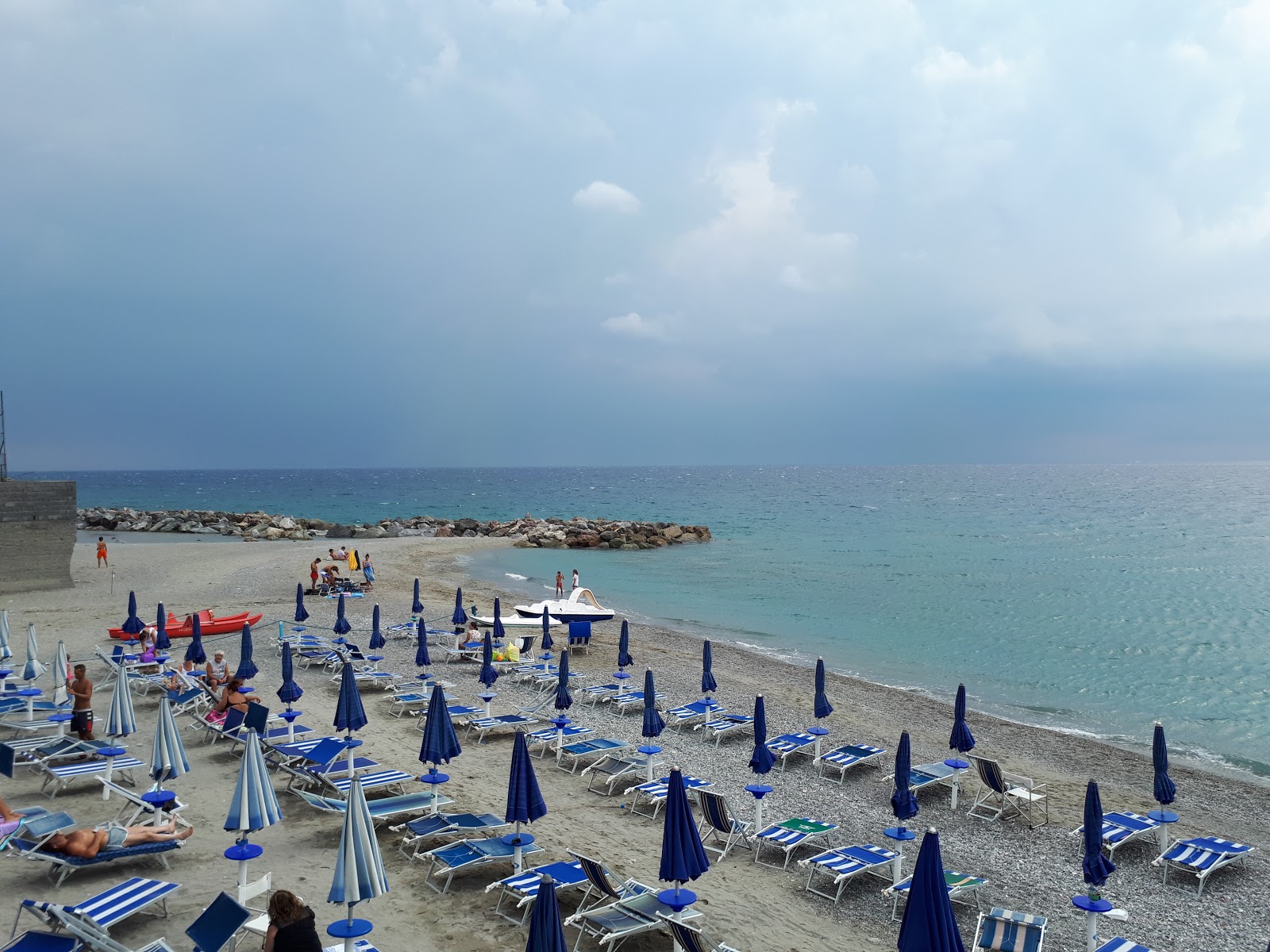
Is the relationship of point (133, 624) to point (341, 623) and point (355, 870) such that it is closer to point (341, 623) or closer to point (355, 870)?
point (341, 623)

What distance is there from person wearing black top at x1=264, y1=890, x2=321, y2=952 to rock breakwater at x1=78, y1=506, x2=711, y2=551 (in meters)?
49.2

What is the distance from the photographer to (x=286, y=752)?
10.4 meters

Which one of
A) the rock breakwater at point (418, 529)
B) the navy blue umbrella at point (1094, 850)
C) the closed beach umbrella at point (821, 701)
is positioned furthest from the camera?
the rock breakwater at point (418, 529)

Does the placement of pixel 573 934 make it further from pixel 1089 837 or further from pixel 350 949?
pixel 1089 837

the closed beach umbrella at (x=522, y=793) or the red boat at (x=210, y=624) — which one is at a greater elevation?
the closed beach umbrella at (x=522, y=793)

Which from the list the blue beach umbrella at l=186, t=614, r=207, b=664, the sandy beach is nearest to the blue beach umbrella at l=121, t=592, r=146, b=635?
the sandy beach

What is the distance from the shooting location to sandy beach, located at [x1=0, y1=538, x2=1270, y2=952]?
7.39 metres

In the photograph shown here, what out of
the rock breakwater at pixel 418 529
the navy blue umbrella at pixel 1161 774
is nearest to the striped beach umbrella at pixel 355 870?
the navy blue umbrella at pixel 1161 774

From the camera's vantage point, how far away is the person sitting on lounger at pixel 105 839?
7184 millimetres

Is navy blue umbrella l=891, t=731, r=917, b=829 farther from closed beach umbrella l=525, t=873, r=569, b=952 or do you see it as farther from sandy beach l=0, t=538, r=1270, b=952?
closed beach umbrella l=525, t=873, r=569, b=952

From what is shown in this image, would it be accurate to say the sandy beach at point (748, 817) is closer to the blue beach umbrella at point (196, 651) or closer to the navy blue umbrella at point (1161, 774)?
the navy blue umbrella at point (1161, 774)

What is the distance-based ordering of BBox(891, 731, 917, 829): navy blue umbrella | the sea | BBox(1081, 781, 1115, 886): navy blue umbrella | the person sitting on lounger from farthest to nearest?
1. the sea
2. BBox(891, 731, 917, 829): navy blue umbrella
3. the person sitting on lounger
4. BBox(1081, 781, 1115, 886): navy blue umbrella

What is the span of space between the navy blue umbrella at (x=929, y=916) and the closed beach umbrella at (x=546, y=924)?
7.58 ft

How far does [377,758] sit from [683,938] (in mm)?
6473
